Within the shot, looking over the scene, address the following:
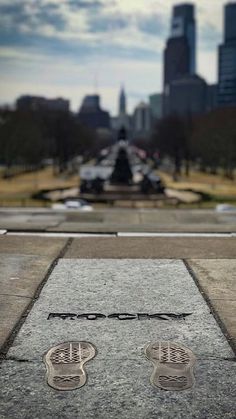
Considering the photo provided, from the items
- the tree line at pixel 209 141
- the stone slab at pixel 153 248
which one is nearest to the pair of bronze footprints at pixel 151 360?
the stone slab at pixel 153 248

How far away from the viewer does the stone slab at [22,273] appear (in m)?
8.62

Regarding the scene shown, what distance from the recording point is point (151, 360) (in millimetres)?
6059

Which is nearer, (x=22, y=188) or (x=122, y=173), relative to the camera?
(x=122, y=173)

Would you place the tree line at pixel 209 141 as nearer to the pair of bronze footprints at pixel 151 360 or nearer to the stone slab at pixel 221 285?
the stone slab at pixel 221 285

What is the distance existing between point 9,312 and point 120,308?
1670 millimetres

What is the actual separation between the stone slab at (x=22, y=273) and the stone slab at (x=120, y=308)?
255 millimetres

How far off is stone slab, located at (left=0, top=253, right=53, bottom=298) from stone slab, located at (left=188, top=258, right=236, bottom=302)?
9.65 ft

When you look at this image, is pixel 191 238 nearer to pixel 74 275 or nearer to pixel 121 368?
pixel 74 275

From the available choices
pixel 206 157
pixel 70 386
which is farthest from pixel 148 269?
pixel 206 157

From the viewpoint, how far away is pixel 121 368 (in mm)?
5863

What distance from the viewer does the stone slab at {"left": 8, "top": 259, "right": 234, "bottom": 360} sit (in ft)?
21.3

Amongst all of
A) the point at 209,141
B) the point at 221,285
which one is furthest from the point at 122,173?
the point at 221,285

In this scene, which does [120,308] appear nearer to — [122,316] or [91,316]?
[122,316]

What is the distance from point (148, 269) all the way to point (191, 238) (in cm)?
376
